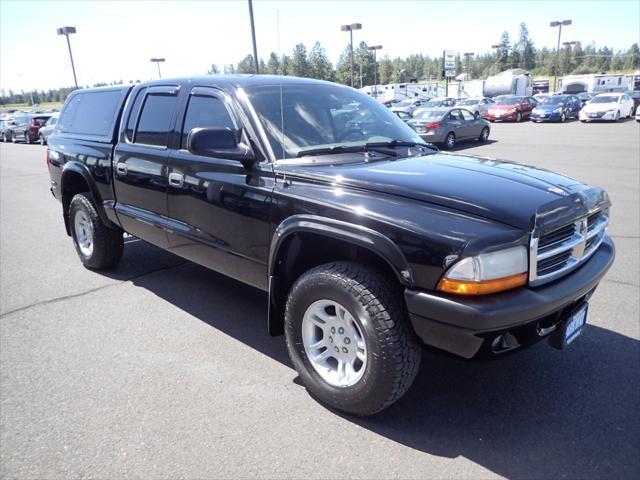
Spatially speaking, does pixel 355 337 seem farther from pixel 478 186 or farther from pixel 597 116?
pixel 597 116

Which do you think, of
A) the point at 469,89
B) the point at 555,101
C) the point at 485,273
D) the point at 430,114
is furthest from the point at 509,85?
the point at 485,273

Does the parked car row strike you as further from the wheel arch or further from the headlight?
the headlight

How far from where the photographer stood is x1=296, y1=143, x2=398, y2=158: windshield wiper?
10.7 ft

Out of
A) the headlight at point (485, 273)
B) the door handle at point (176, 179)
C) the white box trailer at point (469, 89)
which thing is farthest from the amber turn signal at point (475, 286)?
the white box trailer at point (469, 89)

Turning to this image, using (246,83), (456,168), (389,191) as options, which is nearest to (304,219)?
(389,191)

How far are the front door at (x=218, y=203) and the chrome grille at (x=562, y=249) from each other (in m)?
1.59

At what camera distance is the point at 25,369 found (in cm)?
345

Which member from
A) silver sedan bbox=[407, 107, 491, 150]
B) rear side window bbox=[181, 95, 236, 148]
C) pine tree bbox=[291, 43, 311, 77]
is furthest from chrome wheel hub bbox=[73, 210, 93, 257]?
silver sedan bbox=[407, 107, 491, 150]

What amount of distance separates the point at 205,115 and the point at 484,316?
99.5 inches

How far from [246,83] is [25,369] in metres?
2.58

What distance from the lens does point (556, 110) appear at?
28578 mm

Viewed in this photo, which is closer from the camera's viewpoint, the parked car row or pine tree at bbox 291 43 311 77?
pine tree at bbox 291 43 311 77

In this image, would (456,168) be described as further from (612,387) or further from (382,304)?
(612,387)

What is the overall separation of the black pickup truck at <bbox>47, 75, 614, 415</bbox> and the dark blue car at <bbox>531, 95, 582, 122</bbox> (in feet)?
93.1
